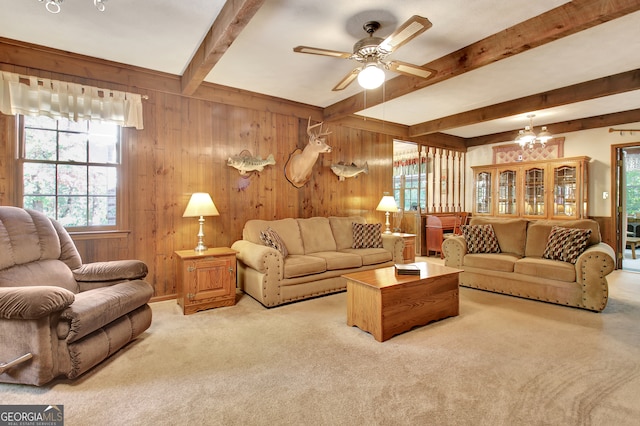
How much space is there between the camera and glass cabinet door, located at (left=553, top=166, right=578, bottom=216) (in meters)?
5.85

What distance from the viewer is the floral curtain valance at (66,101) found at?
9.69 feet

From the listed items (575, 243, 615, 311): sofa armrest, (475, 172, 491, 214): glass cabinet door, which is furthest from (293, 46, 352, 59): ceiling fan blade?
(475, 172, 491, 214): glass cabinet door

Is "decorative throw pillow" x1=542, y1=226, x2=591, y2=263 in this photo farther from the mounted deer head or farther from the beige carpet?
the mounted deer head

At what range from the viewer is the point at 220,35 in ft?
8.05

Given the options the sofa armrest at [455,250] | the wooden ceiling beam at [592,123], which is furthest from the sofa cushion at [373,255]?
the wooden ceiling beam at [592,123]

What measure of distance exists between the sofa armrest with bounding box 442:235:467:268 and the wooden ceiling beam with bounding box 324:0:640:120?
2.10 meters

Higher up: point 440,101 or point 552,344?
point 440,101

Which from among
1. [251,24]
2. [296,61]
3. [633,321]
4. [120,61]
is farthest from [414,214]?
[120,61]

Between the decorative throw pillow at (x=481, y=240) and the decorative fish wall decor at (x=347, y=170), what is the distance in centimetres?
191

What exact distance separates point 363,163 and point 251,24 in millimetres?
3383

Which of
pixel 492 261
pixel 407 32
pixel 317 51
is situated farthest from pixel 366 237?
pixel 407 32

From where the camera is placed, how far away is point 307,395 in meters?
1.94

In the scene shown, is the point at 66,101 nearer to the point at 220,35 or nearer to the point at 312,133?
the point at 220,35

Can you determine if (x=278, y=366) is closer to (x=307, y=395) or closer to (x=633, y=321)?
(x=307, y=395)
